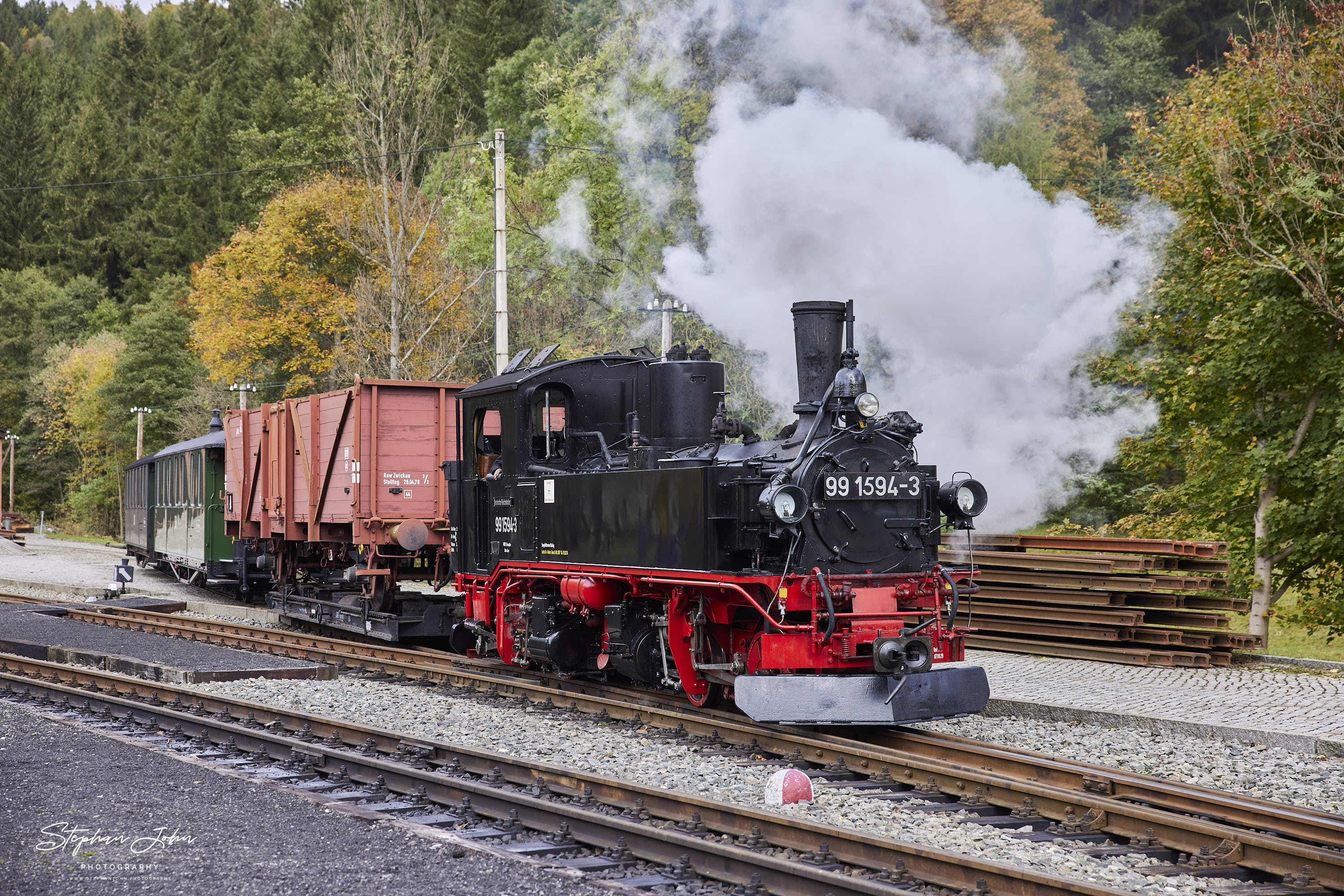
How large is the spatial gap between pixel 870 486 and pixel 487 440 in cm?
394

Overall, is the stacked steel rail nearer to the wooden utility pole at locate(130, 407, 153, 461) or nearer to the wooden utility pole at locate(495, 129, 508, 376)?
the wooden utility pole at locate(495, 129, 508, 376)

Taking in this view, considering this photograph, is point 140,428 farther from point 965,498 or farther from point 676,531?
point 965,498

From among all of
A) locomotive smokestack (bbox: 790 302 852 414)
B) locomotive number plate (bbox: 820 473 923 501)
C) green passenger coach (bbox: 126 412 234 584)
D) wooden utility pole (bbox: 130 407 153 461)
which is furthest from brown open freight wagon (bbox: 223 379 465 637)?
wooden utility pole (bbox: 130 407 153 461)

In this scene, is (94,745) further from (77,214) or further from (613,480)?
(77,214)

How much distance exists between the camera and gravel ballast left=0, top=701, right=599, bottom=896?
4.93 m

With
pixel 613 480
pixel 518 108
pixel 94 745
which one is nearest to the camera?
pixel 94 745

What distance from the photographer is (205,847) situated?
18.0 feet

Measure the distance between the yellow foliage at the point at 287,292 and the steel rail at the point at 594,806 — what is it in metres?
30.0

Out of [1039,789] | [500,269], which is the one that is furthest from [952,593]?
[500,269]

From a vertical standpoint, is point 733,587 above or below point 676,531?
below

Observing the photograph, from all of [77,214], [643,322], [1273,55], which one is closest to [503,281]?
[643,322]

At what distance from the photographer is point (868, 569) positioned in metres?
8.28

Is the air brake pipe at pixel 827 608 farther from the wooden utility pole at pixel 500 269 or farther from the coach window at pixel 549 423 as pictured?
the wooden utility pole at pixel 500 269

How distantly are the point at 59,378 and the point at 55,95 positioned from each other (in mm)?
29430
